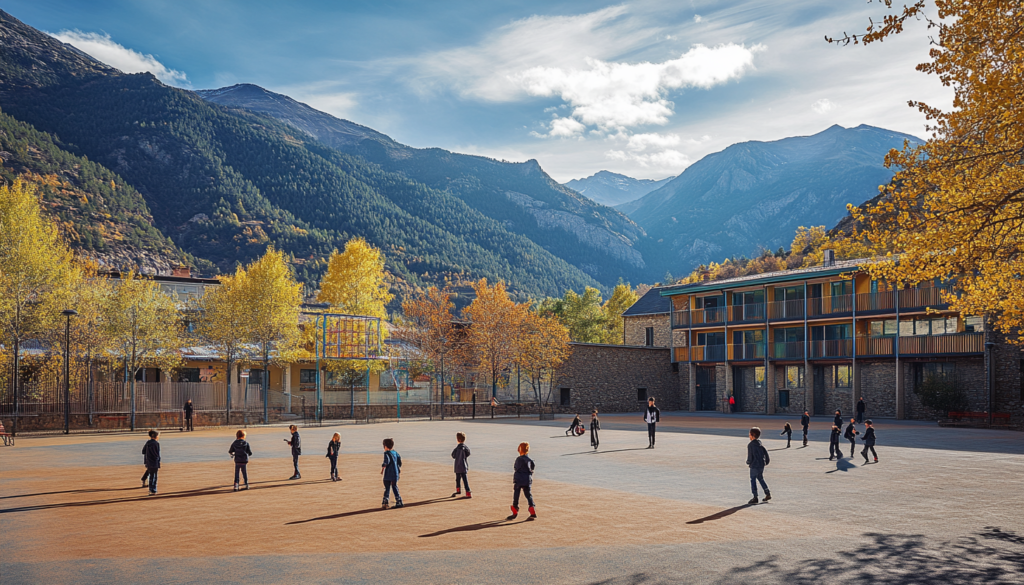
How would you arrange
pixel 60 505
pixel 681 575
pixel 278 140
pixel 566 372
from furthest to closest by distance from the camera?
pixel 278 140, pixel 566 372, pixel 60 505, pixel 681 575

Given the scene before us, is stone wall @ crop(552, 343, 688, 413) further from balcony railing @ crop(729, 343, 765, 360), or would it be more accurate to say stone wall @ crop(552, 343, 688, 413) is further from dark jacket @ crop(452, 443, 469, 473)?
dark jacket @ crop(452, 443, 469, 473)

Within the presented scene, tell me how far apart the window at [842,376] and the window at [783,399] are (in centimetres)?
360

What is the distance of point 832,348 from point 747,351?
6.46m

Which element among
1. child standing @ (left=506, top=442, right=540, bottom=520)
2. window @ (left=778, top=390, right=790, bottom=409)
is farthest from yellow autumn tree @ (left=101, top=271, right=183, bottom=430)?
window @ (left=778, top=390, right=790, bottom=409)

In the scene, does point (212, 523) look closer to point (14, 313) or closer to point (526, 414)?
point (14, 313)

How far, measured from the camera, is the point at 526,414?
2116 inches

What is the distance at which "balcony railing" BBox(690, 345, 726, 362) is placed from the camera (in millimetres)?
56750

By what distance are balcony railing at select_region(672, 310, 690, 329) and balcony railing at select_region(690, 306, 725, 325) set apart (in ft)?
1.27

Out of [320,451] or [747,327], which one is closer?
[320,451]

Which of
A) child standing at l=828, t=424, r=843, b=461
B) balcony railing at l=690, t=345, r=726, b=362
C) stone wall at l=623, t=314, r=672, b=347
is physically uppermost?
stone wall at l=623, t=314, r=672, b=347

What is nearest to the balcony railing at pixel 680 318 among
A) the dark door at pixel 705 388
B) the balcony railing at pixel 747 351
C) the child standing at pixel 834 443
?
the dark door at pixel 705 388

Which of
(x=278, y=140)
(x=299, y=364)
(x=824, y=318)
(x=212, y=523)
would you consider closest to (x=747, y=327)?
(x=824, y=318)

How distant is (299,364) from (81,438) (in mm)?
24303

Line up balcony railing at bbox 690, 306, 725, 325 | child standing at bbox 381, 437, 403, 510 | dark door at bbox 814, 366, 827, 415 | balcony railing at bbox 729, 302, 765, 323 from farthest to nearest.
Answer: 1. balcony railing at bbox 690, 306, 725, 325
2. balcony railing at bbox 729, 302, 765, 323
3. dark door at bbox 814, 366, 827, 415
4. child standing at bbox 381, 437, 403, 510
